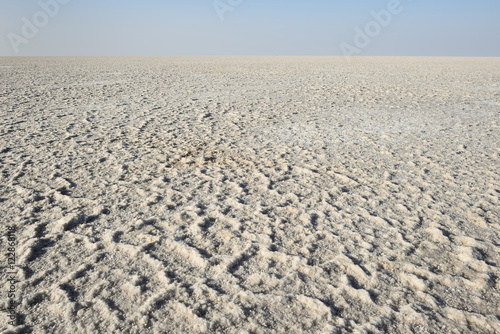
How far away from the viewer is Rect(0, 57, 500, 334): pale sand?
1.16 meters

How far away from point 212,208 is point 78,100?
4.24 meters

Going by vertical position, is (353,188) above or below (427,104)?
above

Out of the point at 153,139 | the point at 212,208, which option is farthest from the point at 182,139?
the point at 212,208

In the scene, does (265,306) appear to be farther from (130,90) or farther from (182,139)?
(130,90)

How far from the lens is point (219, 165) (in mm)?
2521

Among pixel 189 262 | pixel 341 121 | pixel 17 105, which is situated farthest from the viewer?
pixel 17 105

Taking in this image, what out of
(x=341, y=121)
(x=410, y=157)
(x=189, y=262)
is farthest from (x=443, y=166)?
(x=189, y=262)

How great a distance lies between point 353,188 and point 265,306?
117 cm

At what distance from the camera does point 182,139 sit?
3.19m

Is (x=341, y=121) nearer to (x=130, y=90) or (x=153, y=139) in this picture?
(x=153, y=139)

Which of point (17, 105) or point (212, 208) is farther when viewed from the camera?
point (17, 105)

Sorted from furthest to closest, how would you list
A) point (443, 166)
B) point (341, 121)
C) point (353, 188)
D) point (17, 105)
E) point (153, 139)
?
point (17, 105), point (341, 121), point (153, 139), point (443, 166), point (353, 188)

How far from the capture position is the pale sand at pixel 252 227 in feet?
3.81

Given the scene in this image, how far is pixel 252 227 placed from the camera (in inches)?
66.7
